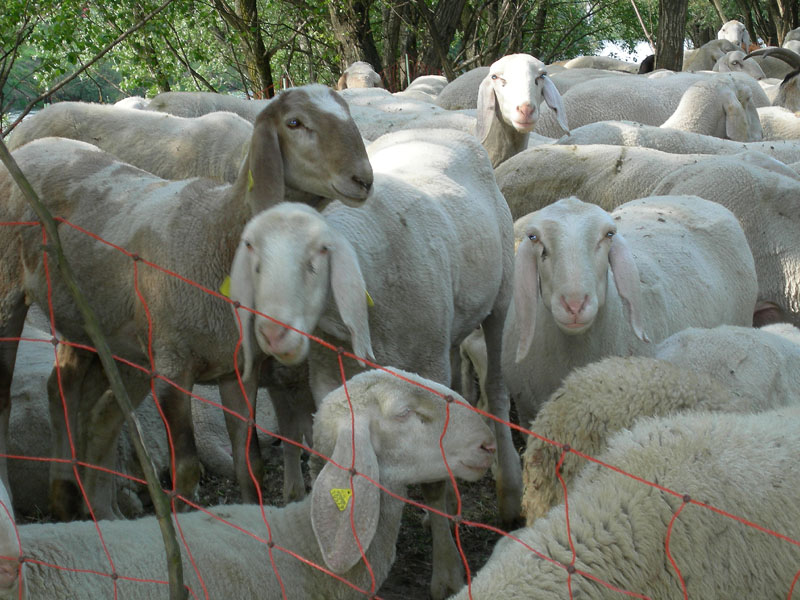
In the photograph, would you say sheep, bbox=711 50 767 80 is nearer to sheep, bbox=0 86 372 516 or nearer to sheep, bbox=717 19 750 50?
sheep, bbox=717 19 750 50

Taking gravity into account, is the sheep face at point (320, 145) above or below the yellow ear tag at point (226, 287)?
above

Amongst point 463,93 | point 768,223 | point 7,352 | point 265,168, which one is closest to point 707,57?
point 463,93

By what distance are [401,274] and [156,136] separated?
8.98ft

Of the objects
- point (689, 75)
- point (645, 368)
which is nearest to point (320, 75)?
point (689, 75)

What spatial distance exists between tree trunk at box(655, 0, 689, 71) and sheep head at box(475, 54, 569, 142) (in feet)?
19.2

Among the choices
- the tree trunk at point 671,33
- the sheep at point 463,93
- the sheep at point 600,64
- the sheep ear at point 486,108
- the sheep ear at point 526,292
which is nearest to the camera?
the sheep ear at point 526,292

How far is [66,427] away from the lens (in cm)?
433

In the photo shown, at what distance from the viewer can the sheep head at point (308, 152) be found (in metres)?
3.82

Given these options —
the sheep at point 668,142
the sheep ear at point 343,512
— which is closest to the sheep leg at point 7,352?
the sheep ear at point 343,512

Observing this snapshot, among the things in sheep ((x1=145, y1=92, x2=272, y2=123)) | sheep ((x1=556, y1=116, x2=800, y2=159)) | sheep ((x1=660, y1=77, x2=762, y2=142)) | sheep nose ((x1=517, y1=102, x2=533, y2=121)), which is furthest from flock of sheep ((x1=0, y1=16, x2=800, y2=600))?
sheep ((x1=660, y1=77, x2=762, y2=142))

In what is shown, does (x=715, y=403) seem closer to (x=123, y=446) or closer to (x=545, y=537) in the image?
(x=545, y=537)

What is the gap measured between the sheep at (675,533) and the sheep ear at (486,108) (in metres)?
5.01

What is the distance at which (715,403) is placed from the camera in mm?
3113

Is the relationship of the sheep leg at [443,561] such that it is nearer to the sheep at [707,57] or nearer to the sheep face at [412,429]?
the sheep face at [412,429]
